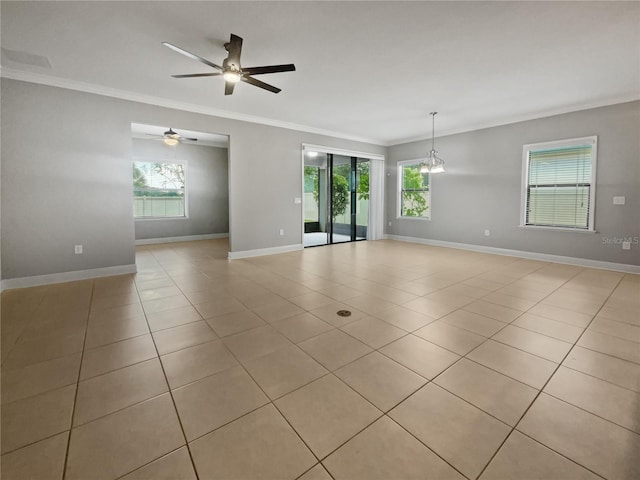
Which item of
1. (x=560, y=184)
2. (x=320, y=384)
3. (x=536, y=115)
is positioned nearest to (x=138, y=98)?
(x=320, y=384)

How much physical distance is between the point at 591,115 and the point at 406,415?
6.07 metres

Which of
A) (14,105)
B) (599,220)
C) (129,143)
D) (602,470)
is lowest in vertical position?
(602,470)

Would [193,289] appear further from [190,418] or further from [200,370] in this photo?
[190,418]

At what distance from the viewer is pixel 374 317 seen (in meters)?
2.87

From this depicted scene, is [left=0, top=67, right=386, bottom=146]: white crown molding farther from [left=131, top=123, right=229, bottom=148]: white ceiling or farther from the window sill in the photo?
the window sill

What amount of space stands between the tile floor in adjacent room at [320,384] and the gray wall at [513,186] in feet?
5.67

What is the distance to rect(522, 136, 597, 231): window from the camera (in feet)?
16.3

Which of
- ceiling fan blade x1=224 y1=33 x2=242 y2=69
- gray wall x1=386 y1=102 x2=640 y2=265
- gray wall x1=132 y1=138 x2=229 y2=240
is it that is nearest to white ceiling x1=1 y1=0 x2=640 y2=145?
ceiling fan blade x1=224 y1=33 x2=242 y2=69

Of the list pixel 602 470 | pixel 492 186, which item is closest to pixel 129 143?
pixel 602 470

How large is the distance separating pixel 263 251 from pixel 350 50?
4.07 meters

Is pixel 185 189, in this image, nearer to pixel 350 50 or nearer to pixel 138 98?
pixel 138 98

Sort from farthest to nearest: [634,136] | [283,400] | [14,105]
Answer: [634,136] < [14,105] < [283,400]

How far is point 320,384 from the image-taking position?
184cm

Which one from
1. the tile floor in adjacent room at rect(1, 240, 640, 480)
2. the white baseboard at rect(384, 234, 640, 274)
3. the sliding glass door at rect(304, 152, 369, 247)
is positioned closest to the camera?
the tile floor in adjacent room at rect(1, 240, 640, 480)
